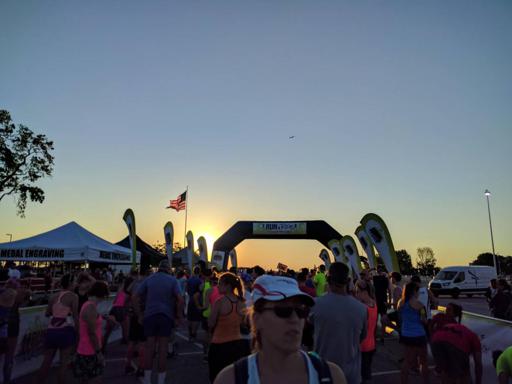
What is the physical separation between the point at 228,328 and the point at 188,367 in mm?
4142

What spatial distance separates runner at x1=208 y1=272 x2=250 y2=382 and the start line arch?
3029 centimetres

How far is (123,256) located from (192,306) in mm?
12832

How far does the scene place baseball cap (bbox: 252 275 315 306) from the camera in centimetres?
189

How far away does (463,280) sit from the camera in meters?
30.1

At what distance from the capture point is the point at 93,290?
216 inches

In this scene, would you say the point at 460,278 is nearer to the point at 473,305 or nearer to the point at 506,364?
the point at 473,305

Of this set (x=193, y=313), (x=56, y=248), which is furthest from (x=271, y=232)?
(x=193, y=313)

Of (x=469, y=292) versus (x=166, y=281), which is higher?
(x=166, y=281)

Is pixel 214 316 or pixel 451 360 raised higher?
pixel 214 316

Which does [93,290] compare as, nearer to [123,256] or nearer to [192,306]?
[192,306]

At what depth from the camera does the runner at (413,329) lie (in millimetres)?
6527

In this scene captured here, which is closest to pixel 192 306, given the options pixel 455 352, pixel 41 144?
pixel 455 352

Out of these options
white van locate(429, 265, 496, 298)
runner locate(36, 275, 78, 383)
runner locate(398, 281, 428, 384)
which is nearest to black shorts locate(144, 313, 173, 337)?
runner locate(36, 275, 78, 383)

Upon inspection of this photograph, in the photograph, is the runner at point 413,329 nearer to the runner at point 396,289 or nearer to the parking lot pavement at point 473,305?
the runner at point 396,289
